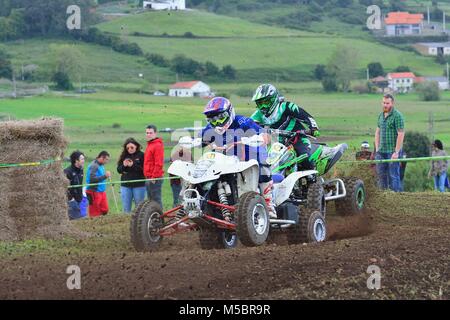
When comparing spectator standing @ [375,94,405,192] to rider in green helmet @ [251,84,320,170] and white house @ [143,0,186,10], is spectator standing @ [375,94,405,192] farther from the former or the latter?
white house @ [143,0,186,10]

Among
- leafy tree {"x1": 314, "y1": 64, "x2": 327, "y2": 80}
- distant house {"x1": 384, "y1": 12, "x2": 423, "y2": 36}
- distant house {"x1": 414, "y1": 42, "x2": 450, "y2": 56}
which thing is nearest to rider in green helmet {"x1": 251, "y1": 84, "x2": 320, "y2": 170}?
leafy tree {"x1": 314, "y1": 64, "x2": 327, "y2": 80}

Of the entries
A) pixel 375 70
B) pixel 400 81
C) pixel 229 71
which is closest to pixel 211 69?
pixel 229 71

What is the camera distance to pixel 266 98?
13.9m

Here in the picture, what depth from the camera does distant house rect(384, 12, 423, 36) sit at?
10831cm

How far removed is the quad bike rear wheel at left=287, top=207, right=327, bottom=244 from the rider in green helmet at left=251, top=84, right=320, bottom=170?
1717 millimetres

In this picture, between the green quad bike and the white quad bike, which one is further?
the green quad bike

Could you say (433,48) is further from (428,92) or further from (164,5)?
(164,5)

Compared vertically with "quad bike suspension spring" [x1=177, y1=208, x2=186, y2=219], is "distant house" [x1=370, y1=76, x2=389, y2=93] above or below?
above

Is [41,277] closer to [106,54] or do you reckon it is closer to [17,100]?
[17,100]

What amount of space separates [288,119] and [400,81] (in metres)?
79.0

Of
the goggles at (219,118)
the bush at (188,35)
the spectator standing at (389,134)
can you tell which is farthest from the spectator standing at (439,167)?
the bush at (188,35)

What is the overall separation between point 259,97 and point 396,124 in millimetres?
5152

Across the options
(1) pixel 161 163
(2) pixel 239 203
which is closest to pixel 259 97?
(2) pixel 239 203

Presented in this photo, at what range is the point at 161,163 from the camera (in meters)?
17.0
